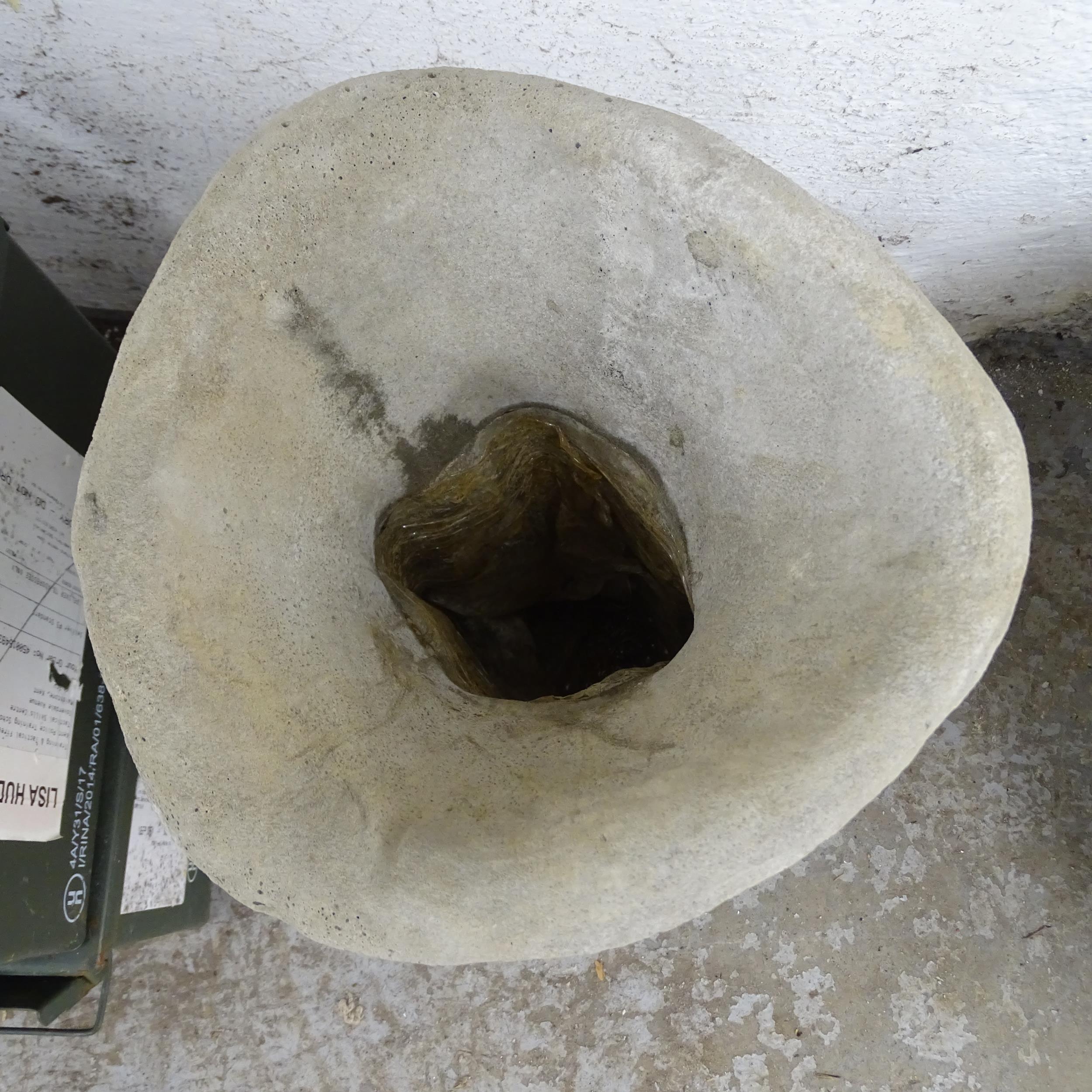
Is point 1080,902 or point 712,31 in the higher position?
point 712,31

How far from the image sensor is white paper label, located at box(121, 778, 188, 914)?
1.30 m

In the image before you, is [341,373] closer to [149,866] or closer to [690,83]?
[690,83]

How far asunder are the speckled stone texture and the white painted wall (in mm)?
389

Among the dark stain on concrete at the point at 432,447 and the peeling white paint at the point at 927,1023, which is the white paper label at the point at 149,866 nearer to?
the dark stain on concrete at the point at 432,447

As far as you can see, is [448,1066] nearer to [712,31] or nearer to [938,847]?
[938,847]

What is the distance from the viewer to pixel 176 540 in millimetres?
712

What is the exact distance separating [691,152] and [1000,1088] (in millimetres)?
1565

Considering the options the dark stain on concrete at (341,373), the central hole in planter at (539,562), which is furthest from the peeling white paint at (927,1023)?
the dark stain on concrete at (341,373)

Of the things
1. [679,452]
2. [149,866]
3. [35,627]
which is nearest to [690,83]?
[679,452]

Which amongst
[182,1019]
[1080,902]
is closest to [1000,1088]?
[1080,902]

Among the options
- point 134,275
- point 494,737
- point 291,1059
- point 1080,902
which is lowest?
point 1080,902

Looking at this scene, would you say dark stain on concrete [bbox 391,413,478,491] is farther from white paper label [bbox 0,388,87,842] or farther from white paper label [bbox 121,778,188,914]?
white paper label [bbox 121,778,188,914]

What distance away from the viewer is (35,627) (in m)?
1.12

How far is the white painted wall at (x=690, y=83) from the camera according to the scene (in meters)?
1.02
